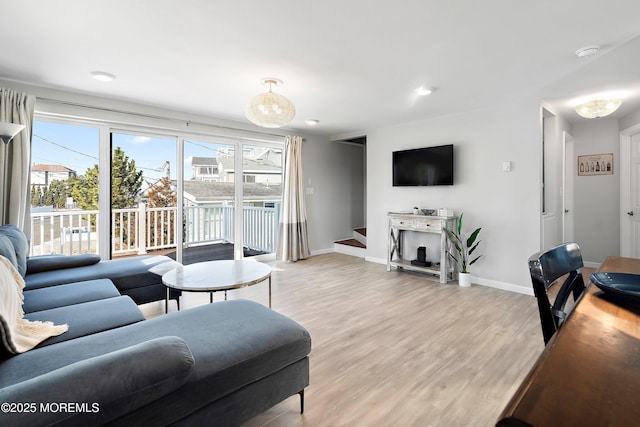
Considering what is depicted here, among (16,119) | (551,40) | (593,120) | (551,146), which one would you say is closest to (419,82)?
(551,40)

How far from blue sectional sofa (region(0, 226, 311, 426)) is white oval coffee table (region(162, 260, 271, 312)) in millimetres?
364

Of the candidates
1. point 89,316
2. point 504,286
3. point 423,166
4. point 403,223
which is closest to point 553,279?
point 89,316

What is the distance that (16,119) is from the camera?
2.96 metres

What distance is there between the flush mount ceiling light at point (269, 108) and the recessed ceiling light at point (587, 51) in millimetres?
2309

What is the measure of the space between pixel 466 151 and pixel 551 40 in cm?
198

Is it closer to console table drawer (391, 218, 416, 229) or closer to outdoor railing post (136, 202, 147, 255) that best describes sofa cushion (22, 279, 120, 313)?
outdoor railing post (136, 202, 147, 255)

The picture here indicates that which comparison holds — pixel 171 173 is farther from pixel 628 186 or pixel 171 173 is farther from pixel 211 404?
pixel 628 186

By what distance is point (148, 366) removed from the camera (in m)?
1.04

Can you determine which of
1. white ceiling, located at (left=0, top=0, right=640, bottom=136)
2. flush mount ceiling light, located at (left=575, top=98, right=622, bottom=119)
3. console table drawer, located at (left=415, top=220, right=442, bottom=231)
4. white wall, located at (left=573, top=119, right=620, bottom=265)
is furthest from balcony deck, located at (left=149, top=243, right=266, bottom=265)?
white wall, located at (left=573, top=119, right=620, bottom=265)

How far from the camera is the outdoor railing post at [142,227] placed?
4020 mm

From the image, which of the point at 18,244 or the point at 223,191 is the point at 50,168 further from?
the point at 223,191

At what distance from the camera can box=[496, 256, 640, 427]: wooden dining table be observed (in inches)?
19.3

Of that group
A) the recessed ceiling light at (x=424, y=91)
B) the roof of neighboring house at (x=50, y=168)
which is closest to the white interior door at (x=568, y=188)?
the recessed ceiling light at (x=424, y=91)

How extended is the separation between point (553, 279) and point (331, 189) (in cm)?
499
